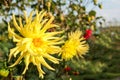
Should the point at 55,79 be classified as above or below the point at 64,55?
below

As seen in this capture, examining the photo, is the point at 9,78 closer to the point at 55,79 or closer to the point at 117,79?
the point at 55,79

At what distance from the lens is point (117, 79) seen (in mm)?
10922

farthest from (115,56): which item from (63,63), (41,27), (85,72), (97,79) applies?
(41,27)

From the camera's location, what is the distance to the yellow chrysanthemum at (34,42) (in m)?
1.71

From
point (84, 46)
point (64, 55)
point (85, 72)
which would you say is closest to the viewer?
point (64, 55)

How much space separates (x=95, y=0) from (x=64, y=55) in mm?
2133

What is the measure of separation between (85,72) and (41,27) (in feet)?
37.1

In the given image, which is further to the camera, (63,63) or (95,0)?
(95,0)

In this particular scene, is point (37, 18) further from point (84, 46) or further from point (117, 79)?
point (117, 79)

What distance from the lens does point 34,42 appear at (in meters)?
1.82

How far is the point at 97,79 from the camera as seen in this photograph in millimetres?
11359

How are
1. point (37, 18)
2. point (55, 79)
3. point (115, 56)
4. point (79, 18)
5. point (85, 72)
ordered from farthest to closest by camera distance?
1. point (115, 56)
2. point (85, 72)
3. point (79, 18)
4. point (55, 79)
5. point (37, 18)

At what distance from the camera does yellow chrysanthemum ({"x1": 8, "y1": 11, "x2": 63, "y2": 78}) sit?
5.63 ft

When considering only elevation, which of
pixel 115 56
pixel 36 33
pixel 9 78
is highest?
pixel 36 33
